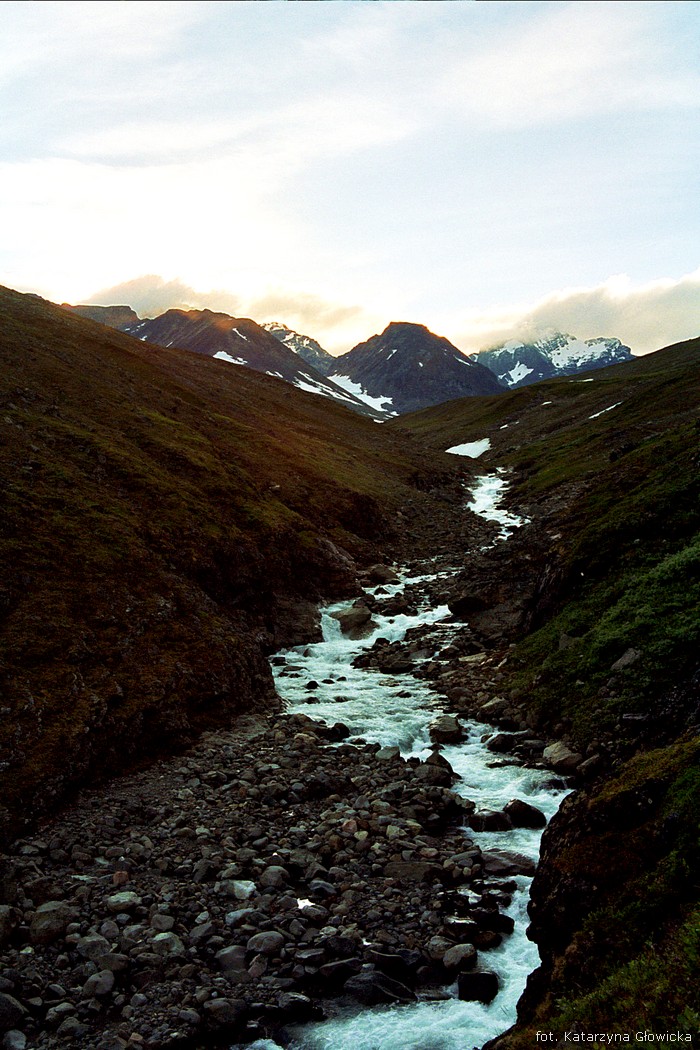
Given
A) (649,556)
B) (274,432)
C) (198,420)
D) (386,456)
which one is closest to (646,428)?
(386,456)

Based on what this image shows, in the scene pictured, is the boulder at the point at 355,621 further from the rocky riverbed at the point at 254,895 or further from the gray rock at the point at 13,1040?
the gray rock at the point at 13,1040

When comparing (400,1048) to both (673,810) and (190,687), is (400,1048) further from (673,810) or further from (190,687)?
(190,687)

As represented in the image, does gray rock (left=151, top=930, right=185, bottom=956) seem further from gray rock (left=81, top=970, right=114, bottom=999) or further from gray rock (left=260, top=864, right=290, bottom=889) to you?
gray rock (left=260, top=864, right=290, bottom=889)

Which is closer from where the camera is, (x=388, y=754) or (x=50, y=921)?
(x=50, y=921)

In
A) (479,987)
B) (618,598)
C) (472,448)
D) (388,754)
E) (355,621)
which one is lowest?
(479,987)

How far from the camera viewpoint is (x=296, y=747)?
23688mm

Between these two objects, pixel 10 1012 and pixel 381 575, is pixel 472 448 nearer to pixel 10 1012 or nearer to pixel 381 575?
pixel 381 575

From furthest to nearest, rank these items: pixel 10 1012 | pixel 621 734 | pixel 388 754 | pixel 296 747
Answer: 1. pixel 296 747
2. pixel 388 754
3. pixel 621 734
4. pixel 10 1012

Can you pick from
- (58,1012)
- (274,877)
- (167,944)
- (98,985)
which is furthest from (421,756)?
(58,1012)

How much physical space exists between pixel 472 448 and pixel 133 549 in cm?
11500

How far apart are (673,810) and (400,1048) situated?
631cm

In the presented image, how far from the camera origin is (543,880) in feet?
39.2

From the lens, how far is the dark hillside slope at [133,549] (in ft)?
71.2

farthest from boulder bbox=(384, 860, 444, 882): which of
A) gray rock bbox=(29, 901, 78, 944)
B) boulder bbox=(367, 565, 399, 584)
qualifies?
boulder bbox=(367, 565, 399, 584)
